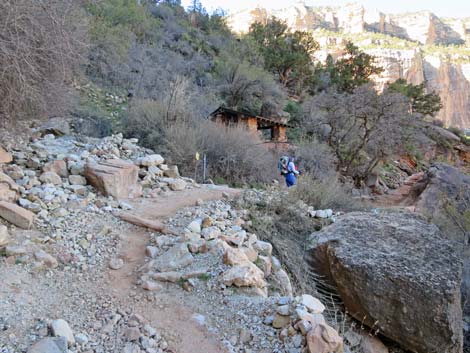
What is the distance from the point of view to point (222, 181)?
9.56 m

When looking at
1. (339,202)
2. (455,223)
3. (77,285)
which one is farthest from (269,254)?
(455,223)

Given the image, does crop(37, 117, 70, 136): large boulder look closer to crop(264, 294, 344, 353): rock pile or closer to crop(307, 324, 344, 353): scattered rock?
crop(264, 294, 344, 353): rock pile

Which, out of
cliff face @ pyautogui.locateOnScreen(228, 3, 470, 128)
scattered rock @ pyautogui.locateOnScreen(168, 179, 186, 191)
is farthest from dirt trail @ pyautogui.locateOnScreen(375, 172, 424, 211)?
cliff face @ pyautogui.locateOnScreen(228, 3, 470, 128)

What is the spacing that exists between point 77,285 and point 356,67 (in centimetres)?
3155

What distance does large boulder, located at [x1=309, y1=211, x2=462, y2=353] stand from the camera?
4.20 m

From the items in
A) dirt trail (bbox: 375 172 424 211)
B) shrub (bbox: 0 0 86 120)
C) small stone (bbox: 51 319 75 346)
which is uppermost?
shrub (bbox: 0 0 86 120)

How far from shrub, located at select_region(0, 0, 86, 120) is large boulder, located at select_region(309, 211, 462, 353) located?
4.40 meters

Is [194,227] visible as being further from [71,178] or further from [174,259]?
[71,178]

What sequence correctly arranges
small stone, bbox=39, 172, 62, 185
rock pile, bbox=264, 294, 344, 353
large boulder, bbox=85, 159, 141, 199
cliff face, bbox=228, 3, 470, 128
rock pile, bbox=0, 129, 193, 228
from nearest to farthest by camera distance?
rock pile, bbox=264, 294, 344, 353 < rock pile, bbox=0, 129, 193, 228 < small stone, bbox=39, 172, 62, 185 < large boulder, bbox=85, 159, 141, 199 < cliff face, bbox=228, 3, 470, 128

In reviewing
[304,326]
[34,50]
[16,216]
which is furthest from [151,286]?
[34,50]

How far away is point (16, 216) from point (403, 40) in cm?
8257

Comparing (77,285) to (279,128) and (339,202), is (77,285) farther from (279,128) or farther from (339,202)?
(279,128)

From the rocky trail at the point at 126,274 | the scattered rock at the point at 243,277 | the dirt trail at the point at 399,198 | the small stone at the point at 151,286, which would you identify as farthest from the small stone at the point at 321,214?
the dirt trail at the point at 399,198

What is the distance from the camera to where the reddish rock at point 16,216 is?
13.4 ft
